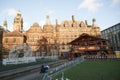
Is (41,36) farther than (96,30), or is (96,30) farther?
(96,30)

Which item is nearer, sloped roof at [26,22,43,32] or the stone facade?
the stone facade

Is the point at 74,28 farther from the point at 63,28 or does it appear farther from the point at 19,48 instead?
the point at 19,48

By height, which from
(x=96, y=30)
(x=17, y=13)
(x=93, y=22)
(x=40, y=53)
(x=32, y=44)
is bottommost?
(x=40, y=53)

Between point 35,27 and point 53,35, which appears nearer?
point 35,27

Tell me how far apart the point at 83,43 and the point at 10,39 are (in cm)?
3818

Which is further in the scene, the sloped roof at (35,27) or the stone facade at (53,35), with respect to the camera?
the sloped roof at (35,27)

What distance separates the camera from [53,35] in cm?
7562

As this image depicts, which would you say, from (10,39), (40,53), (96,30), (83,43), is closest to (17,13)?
(10,39)

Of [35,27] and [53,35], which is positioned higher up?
[35,27]

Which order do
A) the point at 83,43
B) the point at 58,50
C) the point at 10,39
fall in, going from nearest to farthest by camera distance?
the point at 83,43 → the point at 10,39 → the point at 58,50

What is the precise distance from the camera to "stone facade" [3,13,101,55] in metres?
68.6

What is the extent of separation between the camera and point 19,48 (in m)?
44.9

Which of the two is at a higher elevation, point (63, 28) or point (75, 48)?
point (63, 28)

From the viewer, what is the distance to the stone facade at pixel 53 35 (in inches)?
2700
